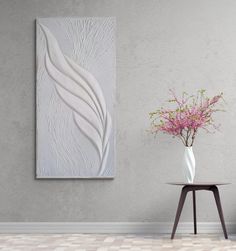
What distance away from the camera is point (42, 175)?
6969mm

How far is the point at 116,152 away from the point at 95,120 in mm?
397

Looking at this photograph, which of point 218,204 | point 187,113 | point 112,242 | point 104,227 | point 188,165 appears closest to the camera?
point 112,242

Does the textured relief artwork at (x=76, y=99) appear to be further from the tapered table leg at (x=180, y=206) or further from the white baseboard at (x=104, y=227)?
the tapered table leg at (x=180, y=206)

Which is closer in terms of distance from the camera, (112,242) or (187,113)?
(112,242)

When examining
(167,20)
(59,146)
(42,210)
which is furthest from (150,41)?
(42,210)

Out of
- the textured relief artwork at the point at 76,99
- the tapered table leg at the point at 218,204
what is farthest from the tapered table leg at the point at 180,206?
the textured relief artwork at the point at 76,99

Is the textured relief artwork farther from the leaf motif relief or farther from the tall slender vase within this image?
the tall slender vase

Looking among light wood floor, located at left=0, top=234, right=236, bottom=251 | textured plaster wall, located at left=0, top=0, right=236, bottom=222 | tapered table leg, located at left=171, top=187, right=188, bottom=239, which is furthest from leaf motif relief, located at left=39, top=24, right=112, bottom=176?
tapered table leg, located at left=171, top=187, right=188, bottom=239

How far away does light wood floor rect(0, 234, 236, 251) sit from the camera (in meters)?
5.87

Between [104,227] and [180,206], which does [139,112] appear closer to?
[180,206]

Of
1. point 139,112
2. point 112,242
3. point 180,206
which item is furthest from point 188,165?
point 112,242

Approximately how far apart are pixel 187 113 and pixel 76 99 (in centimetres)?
117

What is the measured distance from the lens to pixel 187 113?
675 cm

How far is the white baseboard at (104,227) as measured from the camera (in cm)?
687
